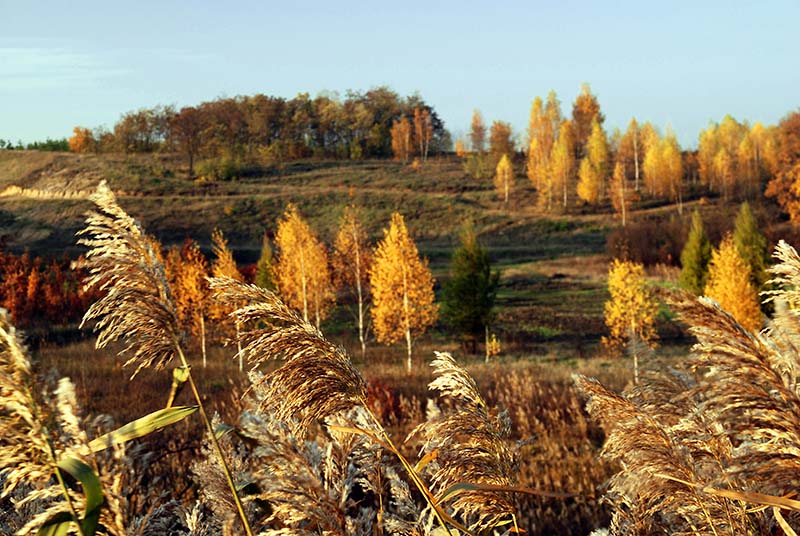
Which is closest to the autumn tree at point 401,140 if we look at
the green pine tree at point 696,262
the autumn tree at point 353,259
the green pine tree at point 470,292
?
the autumn tree at point 353,259

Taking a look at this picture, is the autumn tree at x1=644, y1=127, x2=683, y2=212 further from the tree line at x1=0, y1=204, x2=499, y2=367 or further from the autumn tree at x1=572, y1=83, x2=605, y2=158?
the tree line at x1=0, y1=204, x2=499, y2=367

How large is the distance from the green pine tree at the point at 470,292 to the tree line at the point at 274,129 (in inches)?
2433

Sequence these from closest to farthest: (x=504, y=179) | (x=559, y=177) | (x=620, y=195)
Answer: (x=620, y=195) < (x=559, y=177) < (x=504, y=179)

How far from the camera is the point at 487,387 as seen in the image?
18391 mm

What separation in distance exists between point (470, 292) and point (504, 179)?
5643cm

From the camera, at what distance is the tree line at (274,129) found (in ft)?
307

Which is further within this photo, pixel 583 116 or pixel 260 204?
pixel 583 116

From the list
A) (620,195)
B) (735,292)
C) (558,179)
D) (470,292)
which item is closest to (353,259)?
(470,292)

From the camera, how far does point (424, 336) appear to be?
33.5 metres

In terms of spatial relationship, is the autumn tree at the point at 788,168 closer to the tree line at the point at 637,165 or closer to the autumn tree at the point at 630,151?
the tree line at the point at 637,165

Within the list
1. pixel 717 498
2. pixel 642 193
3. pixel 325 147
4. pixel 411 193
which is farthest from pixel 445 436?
pixel 325 147

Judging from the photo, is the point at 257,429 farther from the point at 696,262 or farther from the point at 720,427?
the point at 696,262

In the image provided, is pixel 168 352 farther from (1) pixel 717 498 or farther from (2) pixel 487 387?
(2) pixel 487 387

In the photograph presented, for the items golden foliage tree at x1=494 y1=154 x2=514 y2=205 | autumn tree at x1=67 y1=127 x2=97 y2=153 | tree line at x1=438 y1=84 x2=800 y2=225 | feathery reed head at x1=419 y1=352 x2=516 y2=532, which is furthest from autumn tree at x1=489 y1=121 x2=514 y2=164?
feathery reed head at x1=419 y1=352 x2=516 y2=532
